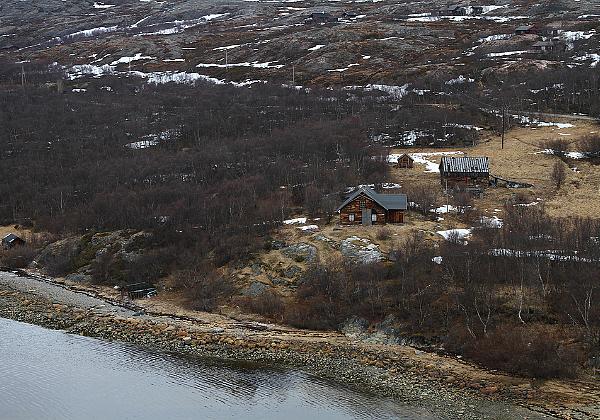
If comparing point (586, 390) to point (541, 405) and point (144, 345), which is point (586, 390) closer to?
point (541, 405)

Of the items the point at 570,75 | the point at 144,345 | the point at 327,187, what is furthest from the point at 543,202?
the point at 570,75

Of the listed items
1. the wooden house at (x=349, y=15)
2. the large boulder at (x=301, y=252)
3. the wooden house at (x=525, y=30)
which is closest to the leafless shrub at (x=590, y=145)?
the large boulder at (x=301, y=252)

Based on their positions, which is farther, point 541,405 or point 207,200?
point 207,200

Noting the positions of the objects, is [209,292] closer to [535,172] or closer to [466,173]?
[466,173]

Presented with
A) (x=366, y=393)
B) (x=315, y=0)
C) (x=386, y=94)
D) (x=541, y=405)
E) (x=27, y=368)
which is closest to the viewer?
(x=541, y=405)

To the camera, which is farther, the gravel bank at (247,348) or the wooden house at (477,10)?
the wooden house at (477,10)

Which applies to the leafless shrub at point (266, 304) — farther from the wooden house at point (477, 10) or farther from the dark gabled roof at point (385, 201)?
the wooden house at point (477, 10)

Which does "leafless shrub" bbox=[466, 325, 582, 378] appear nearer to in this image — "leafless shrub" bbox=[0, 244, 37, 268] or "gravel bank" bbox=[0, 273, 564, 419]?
"gravel bank" bbox=[0, 273, 564, 419]
